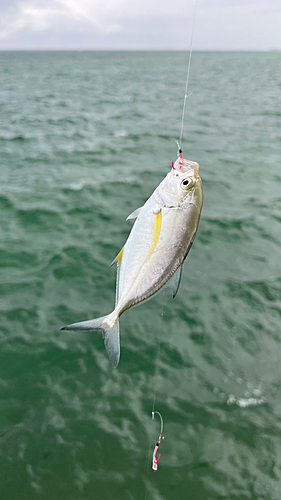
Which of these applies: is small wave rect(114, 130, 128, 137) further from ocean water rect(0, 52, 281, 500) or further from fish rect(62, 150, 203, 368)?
fish rect(62, 150, 203, 368)

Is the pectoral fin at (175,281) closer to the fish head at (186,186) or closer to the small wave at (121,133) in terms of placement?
the fish head at (186,186)

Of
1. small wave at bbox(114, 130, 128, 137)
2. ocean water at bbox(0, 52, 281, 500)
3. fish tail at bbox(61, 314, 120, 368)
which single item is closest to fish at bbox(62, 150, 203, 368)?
fish tail at bbox(61, 314, 120, 368)

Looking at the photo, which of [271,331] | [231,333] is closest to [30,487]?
[231,333]

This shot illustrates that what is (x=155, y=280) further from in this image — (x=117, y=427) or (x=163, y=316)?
(x=163, y=316)

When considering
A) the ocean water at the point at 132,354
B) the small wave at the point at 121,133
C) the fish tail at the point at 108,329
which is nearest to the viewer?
the fish tail at the point at 108,329

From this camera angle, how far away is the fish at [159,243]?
2762 millimetres

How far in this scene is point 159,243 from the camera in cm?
283

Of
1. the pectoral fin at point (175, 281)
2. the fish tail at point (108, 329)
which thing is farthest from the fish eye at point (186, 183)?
the fish tail at point (108, 329)

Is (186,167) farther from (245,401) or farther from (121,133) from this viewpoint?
(121,133)

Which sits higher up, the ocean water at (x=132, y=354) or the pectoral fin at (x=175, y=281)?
the pectoral fin at (x=175, y=281)

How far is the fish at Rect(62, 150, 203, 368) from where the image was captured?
109 inches

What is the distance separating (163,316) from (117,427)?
80.6 inches

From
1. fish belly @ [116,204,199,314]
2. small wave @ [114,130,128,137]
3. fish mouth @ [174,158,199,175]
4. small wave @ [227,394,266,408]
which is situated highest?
fish mouth @ [174,158,199,175]

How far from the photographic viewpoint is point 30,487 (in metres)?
3.83
